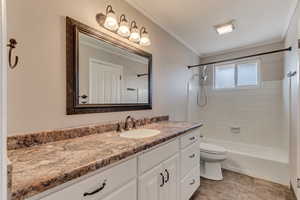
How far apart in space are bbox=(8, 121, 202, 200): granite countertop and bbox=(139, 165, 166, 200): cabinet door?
214 millimetres

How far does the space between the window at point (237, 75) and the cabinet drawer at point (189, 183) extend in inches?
84.4

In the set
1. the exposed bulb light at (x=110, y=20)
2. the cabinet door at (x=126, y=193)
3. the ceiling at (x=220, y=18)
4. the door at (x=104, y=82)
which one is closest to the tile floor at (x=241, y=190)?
the cabinet door at (x=126, y=193)

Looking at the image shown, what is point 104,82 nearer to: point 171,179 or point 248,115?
point 171,179

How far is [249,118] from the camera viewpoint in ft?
10.0

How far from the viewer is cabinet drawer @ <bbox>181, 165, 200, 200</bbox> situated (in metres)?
1.61

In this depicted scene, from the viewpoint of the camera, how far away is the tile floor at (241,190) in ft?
6.27

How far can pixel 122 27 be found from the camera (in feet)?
5.20

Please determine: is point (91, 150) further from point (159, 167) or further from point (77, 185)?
point (159, 167)

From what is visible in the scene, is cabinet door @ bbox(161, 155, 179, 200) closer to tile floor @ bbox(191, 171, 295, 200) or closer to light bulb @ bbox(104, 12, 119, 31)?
tile floor @ bbox(191, 171, 295, 200)

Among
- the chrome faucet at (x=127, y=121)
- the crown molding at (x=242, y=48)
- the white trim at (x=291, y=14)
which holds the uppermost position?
the white trim at (x=291, y=14)

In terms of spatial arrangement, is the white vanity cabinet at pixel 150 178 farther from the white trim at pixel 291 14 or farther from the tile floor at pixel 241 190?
the white trim at pixel 291 14

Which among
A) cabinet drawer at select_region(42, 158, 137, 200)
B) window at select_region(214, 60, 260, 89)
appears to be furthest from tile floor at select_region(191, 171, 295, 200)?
window at select_region(214, 60, 260, 89)

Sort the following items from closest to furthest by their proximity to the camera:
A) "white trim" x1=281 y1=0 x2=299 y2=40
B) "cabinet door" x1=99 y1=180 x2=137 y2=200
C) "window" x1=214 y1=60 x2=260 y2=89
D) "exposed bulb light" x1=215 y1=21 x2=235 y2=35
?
"cabinet door" x1=99 y1=180 x2=137 y2=200
"white trim" x1=281 y1=0 x2=299 y2=40
"exposed bulb light" x1=215 y1=21 x2=235 y2=35
"window" x1=214 y1=60 x2=260 y2=89

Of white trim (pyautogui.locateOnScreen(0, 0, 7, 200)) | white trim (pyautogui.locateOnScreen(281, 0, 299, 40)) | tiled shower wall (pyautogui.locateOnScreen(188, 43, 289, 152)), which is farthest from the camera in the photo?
tiled shower wall (pyautogui.locateOnScreen(188, 43, 289, 152))
